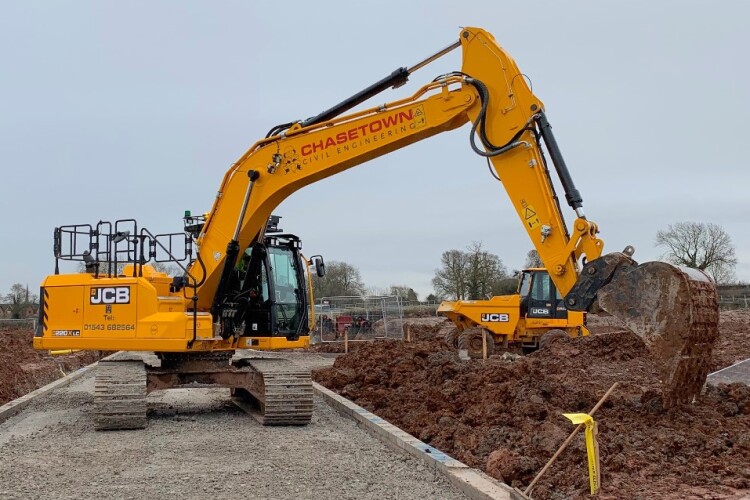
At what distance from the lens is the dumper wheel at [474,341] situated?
19.3m

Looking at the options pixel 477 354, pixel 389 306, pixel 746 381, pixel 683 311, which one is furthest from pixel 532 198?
pixel 389 306

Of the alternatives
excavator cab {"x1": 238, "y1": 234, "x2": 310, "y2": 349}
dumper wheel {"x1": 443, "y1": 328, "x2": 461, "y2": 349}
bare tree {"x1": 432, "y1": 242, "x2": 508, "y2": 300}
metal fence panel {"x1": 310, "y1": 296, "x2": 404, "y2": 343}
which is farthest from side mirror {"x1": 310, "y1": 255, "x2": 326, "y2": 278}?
bare tree {"x1": 432, "y1": 242, "x2": 508, "y2": 300}

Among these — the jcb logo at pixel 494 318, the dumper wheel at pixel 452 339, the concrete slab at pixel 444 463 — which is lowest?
the concrete slab at pixel 444 463

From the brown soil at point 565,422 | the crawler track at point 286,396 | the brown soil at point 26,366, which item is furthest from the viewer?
the brown soil at point 26,366

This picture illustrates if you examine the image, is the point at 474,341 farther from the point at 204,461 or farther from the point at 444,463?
the point at 444,463

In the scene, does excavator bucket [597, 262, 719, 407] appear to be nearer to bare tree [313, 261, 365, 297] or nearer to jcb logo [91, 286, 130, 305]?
jcb logo [91, 286, 130, 305]

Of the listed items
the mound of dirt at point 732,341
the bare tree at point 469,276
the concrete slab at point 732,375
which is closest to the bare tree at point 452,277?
the bare tree at point 469,276

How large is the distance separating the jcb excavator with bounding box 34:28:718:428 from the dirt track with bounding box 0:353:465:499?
583 mm

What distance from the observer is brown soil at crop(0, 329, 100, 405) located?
14.8m

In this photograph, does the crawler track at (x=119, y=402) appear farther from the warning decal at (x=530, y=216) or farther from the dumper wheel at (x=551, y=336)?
the dumper wheel at (x=551, y=336)

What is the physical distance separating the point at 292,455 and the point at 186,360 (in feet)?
10.4

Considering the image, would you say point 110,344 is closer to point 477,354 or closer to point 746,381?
point 746,381

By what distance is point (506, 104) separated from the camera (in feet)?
27.1

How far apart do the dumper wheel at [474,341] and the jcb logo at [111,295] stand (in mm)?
→ 11039
